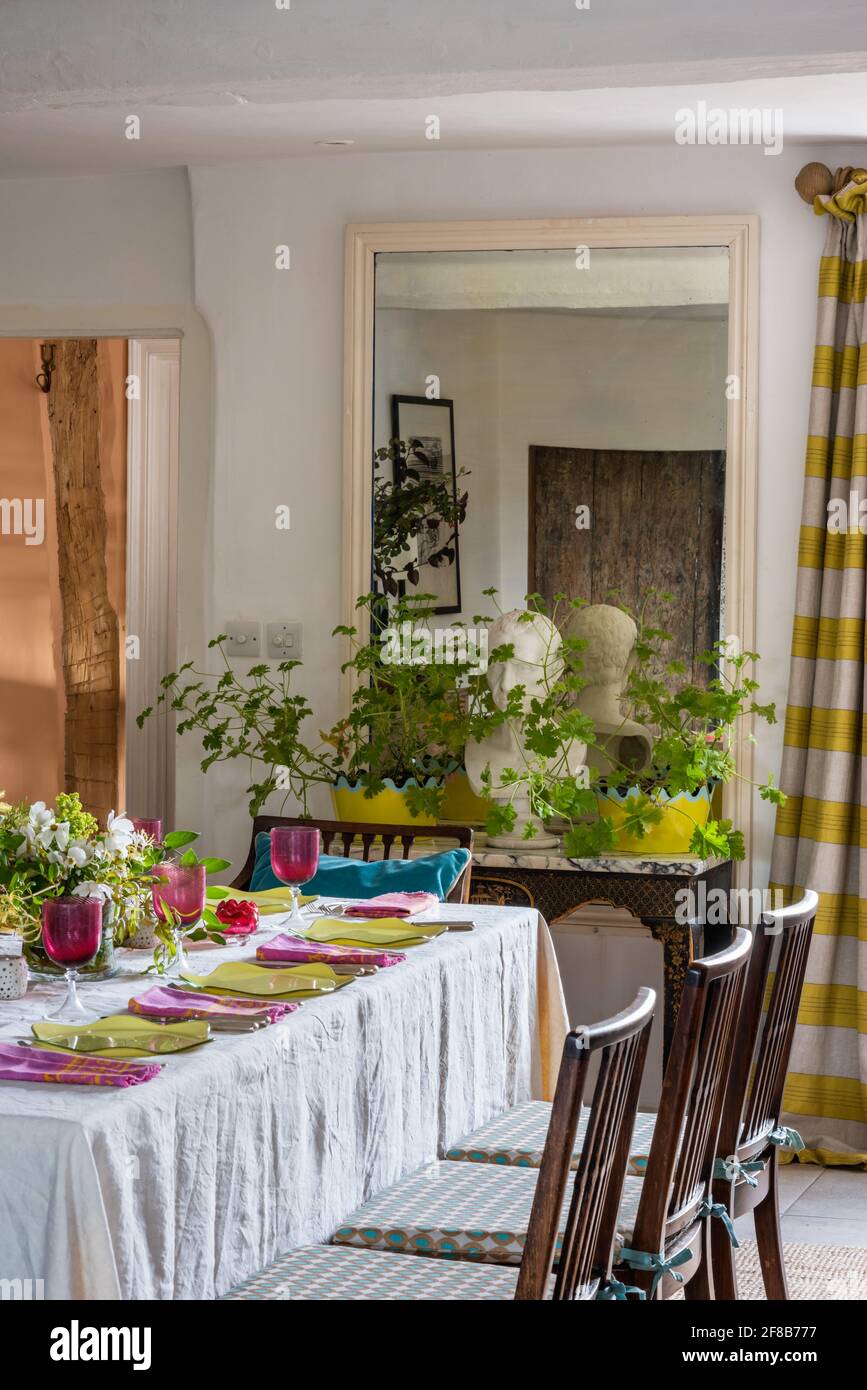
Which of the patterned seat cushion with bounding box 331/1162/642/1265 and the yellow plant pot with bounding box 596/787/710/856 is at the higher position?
the yellow plant pot with bounding box 596/787/710/856

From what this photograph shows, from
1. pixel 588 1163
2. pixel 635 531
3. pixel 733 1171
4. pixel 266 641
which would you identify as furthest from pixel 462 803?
pixel 588 1163

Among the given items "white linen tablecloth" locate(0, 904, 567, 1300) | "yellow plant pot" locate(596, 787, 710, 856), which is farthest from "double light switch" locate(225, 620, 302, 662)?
"white linen tablecloth" locate(0, 904, 567, 1300)

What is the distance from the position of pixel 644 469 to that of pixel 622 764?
2.57ft

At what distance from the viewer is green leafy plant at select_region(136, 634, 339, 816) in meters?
4.27

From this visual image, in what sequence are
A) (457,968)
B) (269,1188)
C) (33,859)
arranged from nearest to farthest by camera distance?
(269,1188)
(33,859)
(457,968)

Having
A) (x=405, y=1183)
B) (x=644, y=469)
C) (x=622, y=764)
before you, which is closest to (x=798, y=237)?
(x=644, y=469)

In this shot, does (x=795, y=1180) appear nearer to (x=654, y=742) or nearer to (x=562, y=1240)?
(x=654, y=742)

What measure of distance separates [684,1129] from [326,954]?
592mm

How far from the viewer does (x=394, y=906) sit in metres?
2.83

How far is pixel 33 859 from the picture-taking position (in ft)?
7.27

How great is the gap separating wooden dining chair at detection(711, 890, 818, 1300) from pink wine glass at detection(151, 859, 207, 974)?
2.71 feet

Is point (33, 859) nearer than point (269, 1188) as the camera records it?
No

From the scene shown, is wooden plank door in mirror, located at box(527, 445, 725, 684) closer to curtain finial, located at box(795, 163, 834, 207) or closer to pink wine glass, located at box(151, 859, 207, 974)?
curtain finial, located at box(795, 163, 834, 207)
